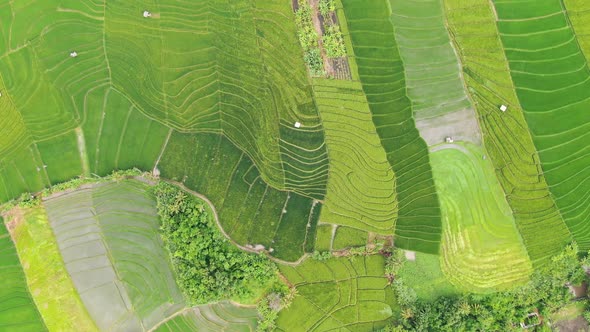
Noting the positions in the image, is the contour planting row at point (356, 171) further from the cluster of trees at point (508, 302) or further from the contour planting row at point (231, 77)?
the cluster of trees at point (508, 302)

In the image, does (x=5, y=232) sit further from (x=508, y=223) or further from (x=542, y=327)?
(x=542, y=327)

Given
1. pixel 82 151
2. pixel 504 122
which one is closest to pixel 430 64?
pixel 504 122

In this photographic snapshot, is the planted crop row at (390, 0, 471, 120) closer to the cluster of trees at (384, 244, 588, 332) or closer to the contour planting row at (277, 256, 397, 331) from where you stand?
the contour planting row at (277, 256, 397, 331)

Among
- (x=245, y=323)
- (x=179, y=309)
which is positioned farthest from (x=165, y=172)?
(x=245, y=323)

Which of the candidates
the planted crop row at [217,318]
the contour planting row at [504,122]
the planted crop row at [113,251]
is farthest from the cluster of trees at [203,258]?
the contour planting row at [504,122]

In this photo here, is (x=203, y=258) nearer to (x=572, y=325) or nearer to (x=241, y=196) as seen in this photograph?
(x=241, y=196)
